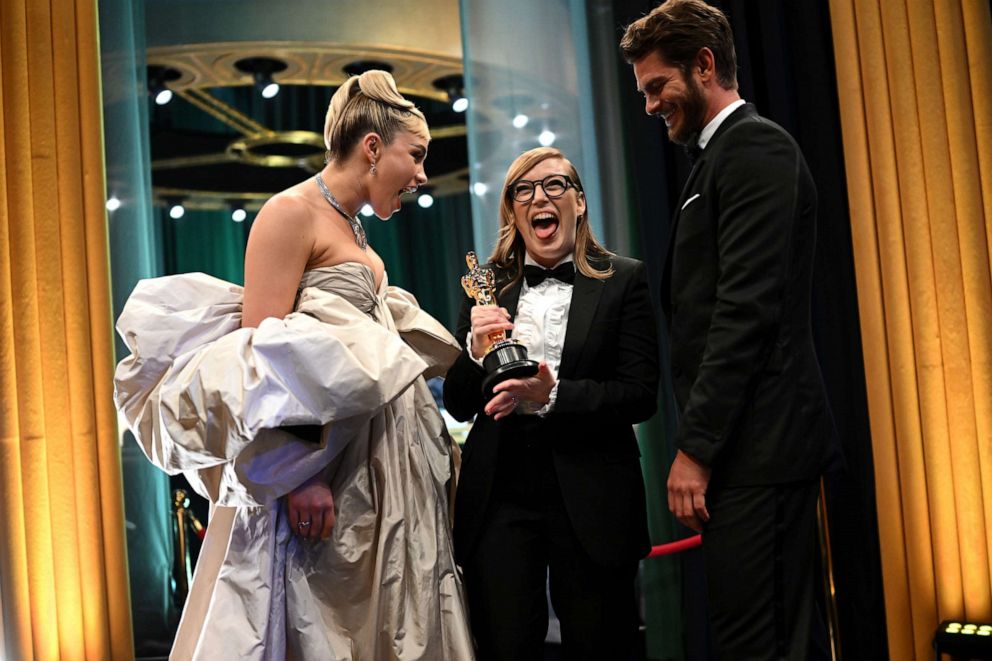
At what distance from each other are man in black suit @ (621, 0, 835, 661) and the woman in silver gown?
1.97 feet

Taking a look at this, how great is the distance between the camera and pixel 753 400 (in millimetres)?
1876

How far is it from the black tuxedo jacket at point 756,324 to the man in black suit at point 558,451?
0.34 metres

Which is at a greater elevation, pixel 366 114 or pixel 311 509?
pixel 366 114

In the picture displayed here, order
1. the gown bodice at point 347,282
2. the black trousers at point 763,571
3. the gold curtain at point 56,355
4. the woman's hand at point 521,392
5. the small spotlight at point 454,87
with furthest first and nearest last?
the small spotlight at point 454,87
the gold curtain at point 56,355
the gown bodice at point 347,282
the woman's hand at point 521,392
the black trousers at point 763,571

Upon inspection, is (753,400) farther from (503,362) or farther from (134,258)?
(134,258)

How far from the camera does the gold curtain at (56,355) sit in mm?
3309

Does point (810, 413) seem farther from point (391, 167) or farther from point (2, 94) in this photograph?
point (2, 94)

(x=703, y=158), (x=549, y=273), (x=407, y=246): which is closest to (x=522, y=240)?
(x=549, y=273)

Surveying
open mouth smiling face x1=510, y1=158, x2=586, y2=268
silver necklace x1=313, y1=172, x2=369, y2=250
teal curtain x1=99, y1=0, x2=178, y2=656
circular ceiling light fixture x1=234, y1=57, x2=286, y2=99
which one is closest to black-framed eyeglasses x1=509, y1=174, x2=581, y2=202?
open mouth smiling face x1=510, y1=158, x2=586, y2=268

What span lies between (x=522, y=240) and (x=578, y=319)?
0.91ft

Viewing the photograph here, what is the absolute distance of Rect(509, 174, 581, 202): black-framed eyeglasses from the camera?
7.82 feet

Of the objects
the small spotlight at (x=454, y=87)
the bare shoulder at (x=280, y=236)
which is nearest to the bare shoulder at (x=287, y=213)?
the bare shoulder at (x=280, y=236)

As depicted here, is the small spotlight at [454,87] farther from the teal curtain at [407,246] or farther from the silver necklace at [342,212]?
the silver necklace at [342,212]

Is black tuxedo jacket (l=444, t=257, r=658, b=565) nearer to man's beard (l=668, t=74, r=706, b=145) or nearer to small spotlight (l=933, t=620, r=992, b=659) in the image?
man's beard (l=668, t=74, r=706, b=145)
